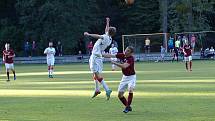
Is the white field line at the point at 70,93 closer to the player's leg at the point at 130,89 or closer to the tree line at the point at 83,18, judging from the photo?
the player's leg at the point at 130,89

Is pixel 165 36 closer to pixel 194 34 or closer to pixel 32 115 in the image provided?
pixel 194 34

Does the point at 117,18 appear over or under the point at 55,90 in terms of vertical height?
over

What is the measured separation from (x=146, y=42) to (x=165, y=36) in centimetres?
237

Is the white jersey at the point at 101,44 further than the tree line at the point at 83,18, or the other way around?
the tree line at the point at 83,18

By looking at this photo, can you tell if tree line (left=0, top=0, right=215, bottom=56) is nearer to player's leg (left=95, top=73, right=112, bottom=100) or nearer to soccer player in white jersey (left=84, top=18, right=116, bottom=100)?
soccer player in white jersey (left=84, top=18, right=116, bottom=100)

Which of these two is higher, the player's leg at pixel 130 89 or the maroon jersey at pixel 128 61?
the maroon jersey at pixel 128 61

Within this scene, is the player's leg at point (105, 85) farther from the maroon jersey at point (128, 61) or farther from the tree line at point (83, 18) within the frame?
the tree line at point (83, 18)

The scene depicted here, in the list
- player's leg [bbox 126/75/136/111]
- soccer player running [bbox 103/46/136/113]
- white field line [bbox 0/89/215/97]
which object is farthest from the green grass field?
soccer player running [bbox 103/46/136/113]

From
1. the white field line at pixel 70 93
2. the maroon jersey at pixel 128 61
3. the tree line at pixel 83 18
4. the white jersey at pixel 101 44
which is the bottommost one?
the white field line at pixel 70 93

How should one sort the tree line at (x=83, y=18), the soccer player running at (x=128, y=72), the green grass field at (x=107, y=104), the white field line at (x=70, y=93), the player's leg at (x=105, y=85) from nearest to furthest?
the green grass field at (x=107, y=104) → the soccer player running at (x=128, y=72) → the player's leg at (x=105, y=85) → the white field line at (x=70, y=93) → the tree line at (x=83, y=18)

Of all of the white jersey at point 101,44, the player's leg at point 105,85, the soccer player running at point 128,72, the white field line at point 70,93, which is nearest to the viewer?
the soccer player running at point 128,72

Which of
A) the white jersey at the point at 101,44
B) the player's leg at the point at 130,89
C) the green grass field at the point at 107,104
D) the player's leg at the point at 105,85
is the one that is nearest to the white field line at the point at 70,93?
the green grass field at the point at 107,104

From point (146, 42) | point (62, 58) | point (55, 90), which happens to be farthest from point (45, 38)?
point (55, 90)

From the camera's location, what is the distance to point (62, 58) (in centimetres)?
6844
